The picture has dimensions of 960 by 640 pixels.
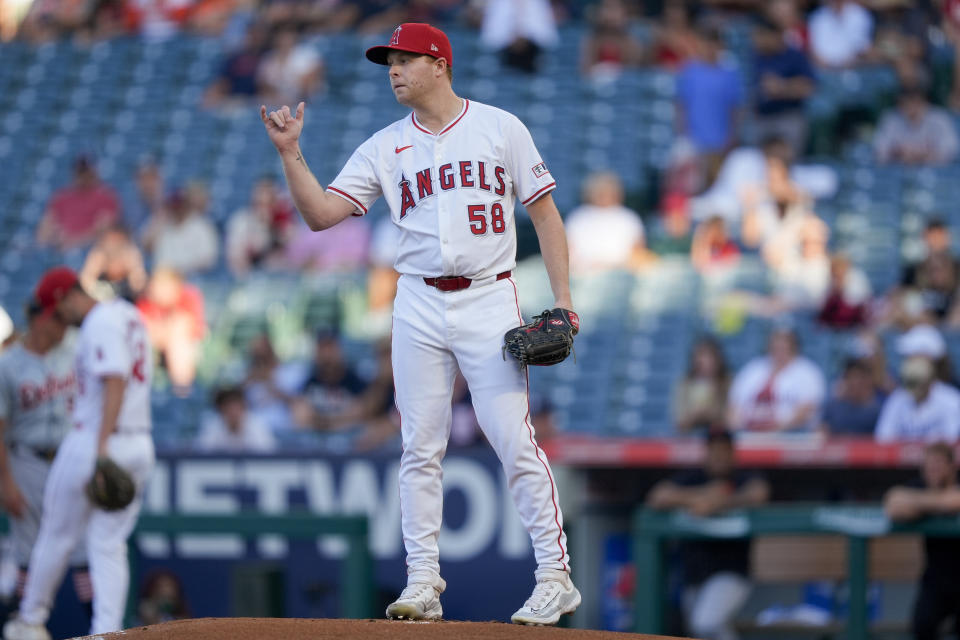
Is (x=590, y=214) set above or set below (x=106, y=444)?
above

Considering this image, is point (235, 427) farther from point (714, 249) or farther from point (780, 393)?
point (714, 249)

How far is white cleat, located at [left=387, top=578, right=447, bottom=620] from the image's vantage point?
15.3 ft

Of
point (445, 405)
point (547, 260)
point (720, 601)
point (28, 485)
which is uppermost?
point (547, 260)

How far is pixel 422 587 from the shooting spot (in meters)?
4.77

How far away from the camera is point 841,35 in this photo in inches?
488

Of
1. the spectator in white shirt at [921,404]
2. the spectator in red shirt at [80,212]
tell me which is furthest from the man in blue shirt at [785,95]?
the spectator in red shirt at [80,212]

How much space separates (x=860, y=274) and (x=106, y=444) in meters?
5.61

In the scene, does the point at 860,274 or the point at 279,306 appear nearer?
the point at 860,274

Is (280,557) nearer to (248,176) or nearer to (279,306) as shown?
(279,306)

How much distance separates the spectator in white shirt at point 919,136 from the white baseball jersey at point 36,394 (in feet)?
22.3

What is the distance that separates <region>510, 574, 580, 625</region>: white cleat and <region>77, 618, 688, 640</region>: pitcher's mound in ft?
0.21

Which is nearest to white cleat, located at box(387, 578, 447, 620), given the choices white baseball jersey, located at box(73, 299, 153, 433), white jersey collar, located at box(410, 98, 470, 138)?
white jersey collar, located at box(410, 98, 470, 138)

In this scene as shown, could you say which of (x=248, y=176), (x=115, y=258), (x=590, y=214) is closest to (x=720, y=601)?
(x=590, y=214)

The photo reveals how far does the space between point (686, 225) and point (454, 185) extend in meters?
6.50
